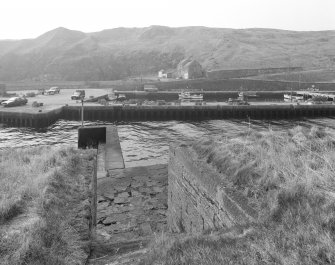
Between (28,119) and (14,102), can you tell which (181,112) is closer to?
(28,119)

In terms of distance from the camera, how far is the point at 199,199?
8609mm

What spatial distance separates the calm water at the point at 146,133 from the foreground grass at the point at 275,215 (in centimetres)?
2090

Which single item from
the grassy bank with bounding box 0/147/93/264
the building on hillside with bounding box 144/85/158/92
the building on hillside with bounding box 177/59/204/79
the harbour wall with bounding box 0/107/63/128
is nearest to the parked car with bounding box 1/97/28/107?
the harbour wall with bounding box 0/107/63/128

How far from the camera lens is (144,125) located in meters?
46.2

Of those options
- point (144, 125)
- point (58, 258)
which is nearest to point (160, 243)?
point (58, 258)

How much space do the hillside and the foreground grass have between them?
12136 centimetres

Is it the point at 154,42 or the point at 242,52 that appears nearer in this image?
the point at 242,52

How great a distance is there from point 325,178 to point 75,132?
3767 centimetres

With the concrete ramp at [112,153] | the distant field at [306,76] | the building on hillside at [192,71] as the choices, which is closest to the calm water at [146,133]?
the concrete ramp at [112,153]

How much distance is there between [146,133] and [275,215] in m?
35.0

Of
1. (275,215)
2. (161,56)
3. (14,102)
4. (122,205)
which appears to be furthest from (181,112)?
(161,56)

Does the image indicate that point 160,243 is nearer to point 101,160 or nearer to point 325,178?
point 325,178

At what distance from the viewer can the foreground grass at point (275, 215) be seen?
4.57 metres

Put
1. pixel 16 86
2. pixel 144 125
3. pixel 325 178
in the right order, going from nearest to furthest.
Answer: pixel 325 178
pixel 144 125
pixel 16 86
